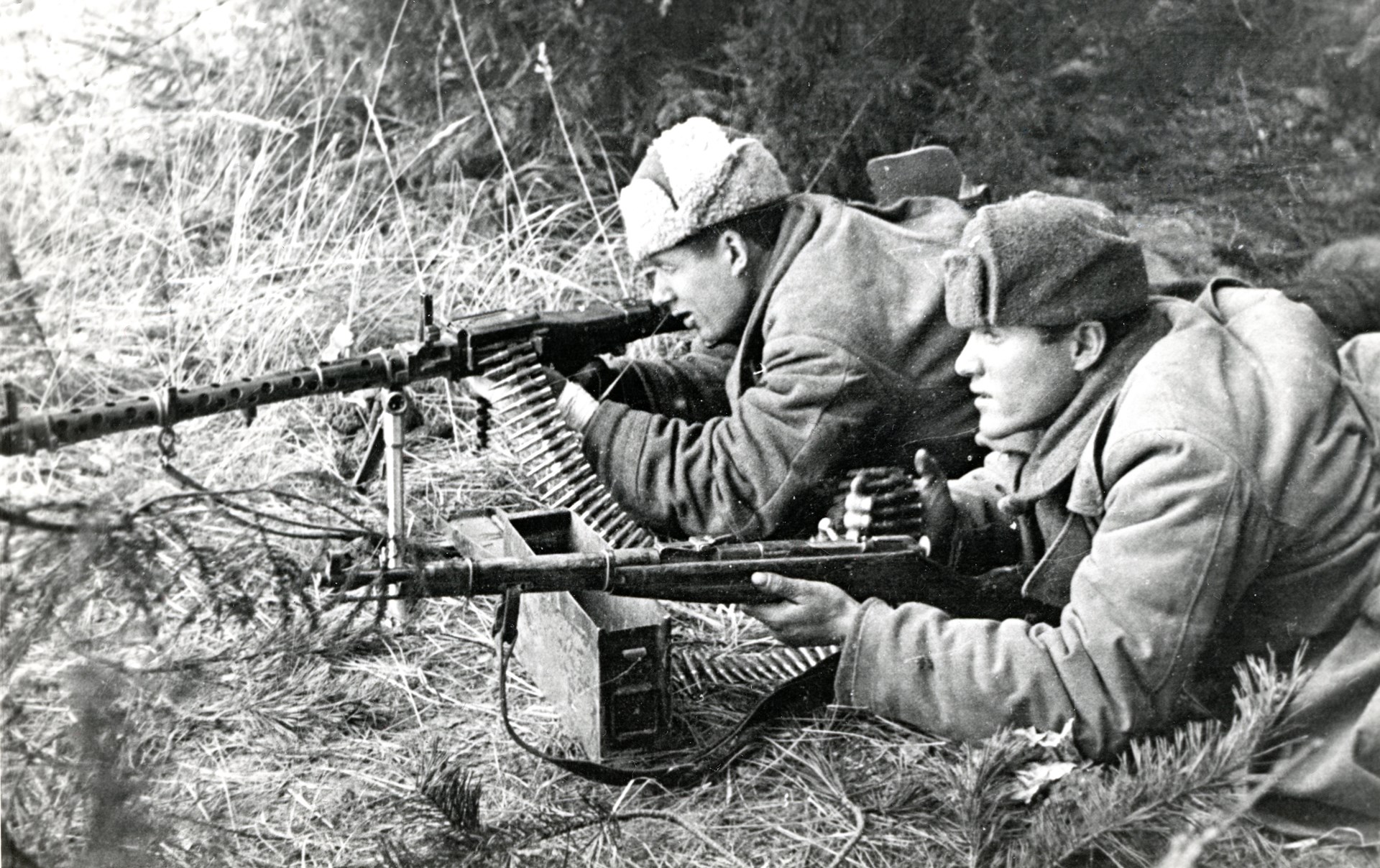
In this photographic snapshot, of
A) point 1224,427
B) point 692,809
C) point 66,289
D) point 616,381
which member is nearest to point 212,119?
point 66,289

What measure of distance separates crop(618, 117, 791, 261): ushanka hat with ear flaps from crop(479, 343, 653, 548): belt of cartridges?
633 mm

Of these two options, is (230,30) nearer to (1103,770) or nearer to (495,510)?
(495,510)

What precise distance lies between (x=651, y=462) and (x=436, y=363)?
0.84 metres

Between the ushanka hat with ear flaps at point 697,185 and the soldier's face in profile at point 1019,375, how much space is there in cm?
133

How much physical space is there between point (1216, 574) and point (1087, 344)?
727 mm

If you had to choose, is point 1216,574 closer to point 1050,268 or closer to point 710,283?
point 1050,268

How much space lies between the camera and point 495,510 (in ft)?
15.5

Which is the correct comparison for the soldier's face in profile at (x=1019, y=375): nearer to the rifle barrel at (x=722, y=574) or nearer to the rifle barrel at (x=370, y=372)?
the rifle barrel at (x=722, y=574)

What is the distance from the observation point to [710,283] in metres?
4.93

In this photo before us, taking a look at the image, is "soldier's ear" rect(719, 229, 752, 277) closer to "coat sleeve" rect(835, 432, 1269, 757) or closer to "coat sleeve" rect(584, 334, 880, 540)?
"coat sleeve" rect(584, 334, 880, 540)

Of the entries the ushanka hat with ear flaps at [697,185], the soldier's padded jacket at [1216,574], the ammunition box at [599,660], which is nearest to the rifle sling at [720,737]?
the ammunition box at [599,660]

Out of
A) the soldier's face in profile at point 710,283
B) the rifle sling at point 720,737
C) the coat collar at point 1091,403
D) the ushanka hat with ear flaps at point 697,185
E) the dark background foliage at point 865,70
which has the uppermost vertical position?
the dark background foliage at point 865,70

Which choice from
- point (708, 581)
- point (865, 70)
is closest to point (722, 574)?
point (708, 581)

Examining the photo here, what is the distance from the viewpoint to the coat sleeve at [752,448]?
451 centimetres
